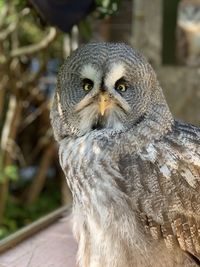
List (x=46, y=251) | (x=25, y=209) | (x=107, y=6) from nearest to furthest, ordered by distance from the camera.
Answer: (x=46, y=251) < (x=107, y=6) < (x=25, y=209)

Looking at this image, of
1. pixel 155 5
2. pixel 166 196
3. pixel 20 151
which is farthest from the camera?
pixel 20 151

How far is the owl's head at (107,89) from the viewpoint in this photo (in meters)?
2.20

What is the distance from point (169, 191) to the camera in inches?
86.5

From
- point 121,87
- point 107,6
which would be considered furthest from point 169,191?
point 107,6

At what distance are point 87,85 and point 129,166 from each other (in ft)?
1.09

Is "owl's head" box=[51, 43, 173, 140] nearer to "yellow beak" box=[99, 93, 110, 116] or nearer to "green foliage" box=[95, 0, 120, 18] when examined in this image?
"yellow beak" box=[99, 93, 110, 116]

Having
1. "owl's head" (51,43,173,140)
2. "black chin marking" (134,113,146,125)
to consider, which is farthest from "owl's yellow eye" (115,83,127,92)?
"black chin marking" (134,113,146,125)

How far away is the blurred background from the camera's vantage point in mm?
3573

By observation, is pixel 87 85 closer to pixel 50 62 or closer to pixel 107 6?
pixel 107 6

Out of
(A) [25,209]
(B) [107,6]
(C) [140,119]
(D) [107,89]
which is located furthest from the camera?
(A) [25,209]

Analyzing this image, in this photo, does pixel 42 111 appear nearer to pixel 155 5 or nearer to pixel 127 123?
pixel 155 5

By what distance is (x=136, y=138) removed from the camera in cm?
226

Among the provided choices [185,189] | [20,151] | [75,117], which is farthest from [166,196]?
[20,151]

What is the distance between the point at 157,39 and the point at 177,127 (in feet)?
6.34
